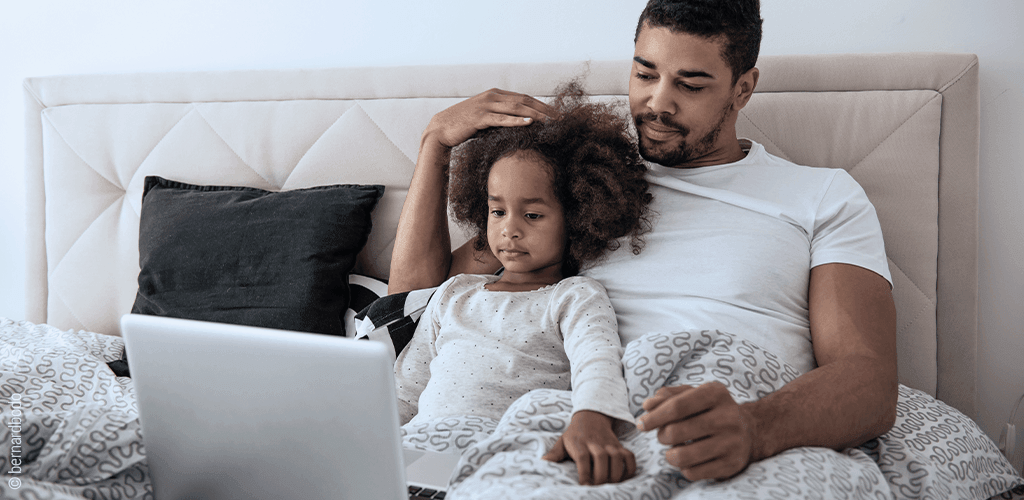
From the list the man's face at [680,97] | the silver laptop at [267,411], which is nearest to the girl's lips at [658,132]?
the man's face at [680,97]

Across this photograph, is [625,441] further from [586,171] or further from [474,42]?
[474,42]

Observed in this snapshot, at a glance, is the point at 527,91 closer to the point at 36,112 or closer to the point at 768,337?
the point at 768,337

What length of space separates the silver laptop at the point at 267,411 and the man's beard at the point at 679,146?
0.79m

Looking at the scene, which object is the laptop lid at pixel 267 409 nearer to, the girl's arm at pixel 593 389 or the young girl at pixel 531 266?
the girl's arm at pixel 593 389

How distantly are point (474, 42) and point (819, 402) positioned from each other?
1.21 meters

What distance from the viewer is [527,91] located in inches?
60.3

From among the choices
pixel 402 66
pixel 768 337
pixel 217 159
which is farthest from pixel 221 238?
pixel 768 337

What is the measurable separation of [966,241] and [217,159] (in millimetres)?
1726

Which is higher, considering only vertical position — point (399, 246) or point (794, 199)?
point (794, 199)

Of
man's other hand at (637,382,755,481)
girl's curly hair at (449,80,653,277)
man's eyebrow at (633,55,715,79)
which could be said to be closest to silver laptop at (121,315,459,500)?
man's other hand at (637,382,755,481)

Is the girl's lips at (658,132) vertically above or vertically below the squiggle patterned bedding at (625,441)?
above

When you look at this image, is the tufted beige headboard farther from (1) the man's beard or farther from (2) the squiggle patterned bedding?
(2) the squiggle patterned bedding

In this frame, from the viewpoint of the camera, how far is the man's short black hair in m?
1.18

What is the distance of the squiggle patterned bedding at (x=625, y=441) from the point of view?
27.9 inches
